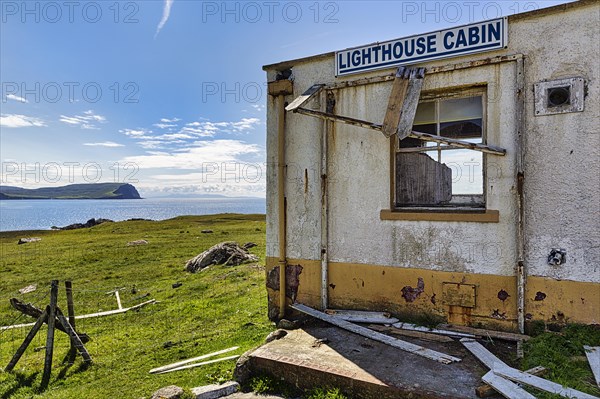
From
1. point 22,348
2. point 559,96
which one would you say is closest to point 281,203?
point 559,96

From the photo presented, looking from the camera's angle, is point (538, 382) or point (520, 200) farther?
point (520, 200)

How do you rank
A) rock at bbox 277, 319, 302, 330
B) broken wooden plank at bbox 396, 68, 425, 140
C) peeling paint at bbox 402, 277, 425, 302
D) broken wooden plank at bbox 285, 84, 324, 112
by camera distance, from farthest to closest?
1. rock at bbox 277, 319, 302, 330
2. peeling paint at bbox 402, 277, 425, 302
3. broken wooden plank at bbox 285, 84, 324, 112
4. broken wooden plank at bbox 396, 68, 425, 140

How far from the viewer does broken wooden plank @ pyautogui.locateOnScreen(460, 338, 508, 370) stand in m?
4.58

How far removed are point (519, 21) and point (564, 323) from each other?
14.8 ft

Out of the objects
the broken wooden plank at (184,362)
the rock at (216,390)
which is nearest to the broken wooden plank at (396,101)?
the rock at (216,390)

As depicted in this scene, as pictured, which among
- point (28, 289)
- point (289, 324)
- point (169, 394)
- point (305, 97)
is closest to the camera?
point (169, 394)

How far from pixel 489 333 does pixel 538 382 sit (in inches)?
60.8

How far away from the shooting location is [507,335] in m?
5.43

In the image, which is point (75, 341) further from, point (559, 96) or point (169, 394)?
point (559, 96)

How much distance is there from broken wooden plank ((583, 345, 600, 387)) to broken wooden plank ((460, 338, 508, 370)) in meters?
0.89

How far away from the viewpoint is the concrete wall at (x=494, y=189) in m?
5.20

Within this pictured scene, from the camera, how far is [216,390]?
495cm

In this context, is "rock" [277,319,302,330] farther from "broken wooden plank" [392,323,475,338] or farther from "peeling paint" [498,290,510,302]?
"peeling paint" [498,290,510,302]

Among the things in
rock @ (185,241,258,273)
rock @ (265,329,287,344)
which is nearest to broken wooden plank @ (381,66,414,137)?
rock @ (265,329,287,344)
